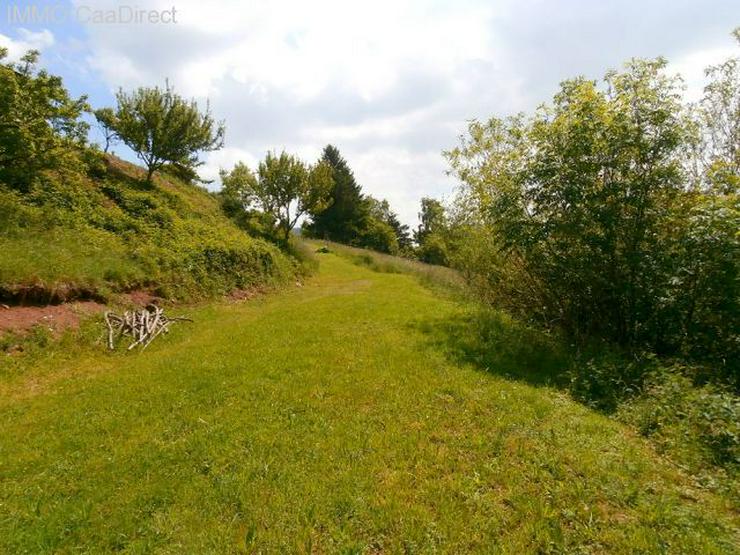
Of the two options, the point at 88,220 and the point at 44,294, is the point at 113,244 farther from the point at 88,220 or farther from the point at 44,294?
the point at 44,294

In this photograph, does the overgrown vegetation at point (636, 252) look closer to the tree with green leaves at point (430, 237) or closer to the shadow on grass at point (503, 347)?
the shadow on grass at point (503, 347)

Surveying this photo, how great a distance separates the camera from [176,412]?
6.18m

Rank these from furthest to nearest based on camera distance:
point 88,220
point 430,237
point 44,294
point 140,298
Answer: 1. point 430,237
2. point 88,220
3. point 140,298
4. point 44,294

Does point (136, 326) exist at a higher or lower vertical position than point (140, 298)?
lower

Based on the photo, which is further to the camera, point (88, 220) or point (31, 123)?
point (88, 220)

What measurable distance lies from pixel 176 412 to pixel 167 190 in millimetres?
17028

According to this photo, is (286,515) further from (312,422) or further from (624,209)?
(624,209)

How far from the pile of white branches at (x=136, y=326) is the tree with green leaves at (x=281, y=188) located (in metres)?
14.7

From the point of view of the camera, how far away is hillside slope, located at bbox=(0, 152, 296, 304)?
980 cm

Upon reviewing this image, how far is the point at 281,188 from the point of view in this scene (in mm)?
25031

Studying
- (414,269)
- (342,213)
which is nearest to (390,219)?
(342,213)

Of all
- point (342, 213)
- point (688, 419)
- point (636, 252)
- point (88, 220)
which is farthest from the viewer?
point (342, 213)

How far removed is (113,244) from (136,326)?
Answer: 4304 millimetres

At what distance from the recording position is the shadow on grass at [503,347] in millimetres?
7703
